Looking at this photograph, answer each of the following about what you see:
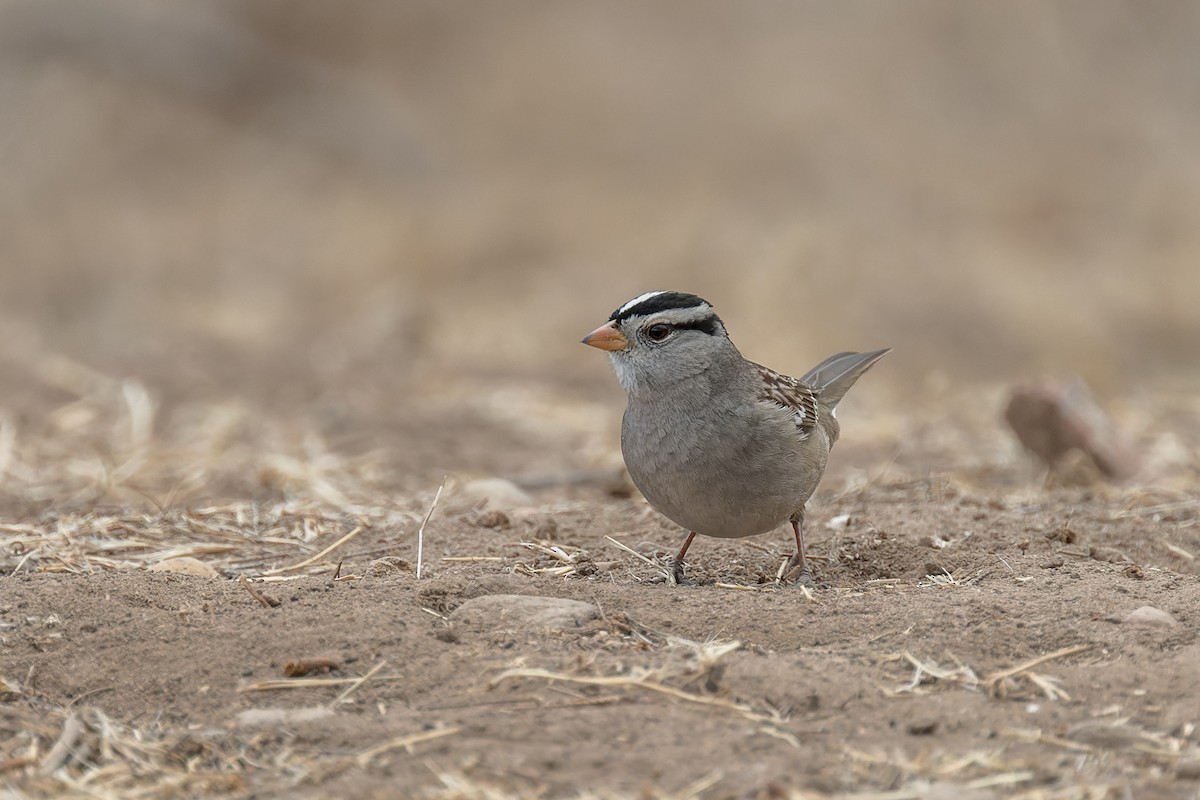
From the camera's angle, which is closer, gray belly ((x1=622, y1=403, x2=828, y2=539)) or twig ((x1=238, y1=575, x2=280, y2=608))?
twig ((x1=238, y1=575, x2=280, y2=608))

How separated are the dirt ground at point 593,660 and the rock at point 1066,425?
1432mm

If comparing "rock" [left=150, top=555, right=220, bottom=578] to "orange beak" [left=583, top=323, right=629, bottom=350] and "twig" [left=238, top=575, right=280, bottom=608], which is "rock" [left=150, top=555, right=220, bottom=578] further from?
"orange beak" [left=583, top=323, right=629, bottom=350]

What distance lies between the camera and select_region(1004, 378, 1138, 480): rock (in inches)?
297

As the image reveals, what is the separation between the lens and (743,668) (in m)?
3.84

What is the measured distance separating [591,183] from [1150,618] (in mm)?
11655

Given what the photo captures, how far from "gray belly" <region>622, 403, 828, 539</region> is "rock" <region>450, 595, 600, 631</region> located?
867 millimetres

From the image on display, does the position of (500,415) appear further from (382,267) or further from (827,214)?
(827,214)

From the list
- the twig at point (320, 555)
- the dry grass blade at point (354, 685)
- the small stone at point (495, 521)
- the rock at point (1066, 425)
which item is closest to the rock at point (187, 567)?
the twig at point (320, 555)

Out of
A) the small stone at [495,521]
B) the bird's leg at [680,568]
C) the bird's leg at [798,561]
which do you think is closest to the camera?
the bird's leg at [680,568]

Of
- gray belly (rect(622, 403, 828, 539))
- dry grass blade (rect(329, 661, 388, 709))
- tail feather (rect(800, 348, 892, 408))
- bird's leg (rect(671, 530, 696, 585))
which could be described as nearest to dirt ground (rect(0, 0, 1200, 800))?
dry grass blade (rect(329, 661, 388, 709))

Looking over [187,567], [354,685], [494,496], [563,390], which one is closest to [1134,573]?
[354,685]

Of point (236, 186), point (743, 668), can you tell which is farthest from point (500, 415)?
point (236, 186)

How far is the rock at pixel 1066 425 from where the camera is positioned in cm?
755

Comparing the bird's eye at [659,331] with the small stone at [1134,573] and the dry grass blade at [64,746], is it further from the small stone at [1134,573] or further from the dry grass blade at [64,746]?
the dry grass blade at [64,746]
